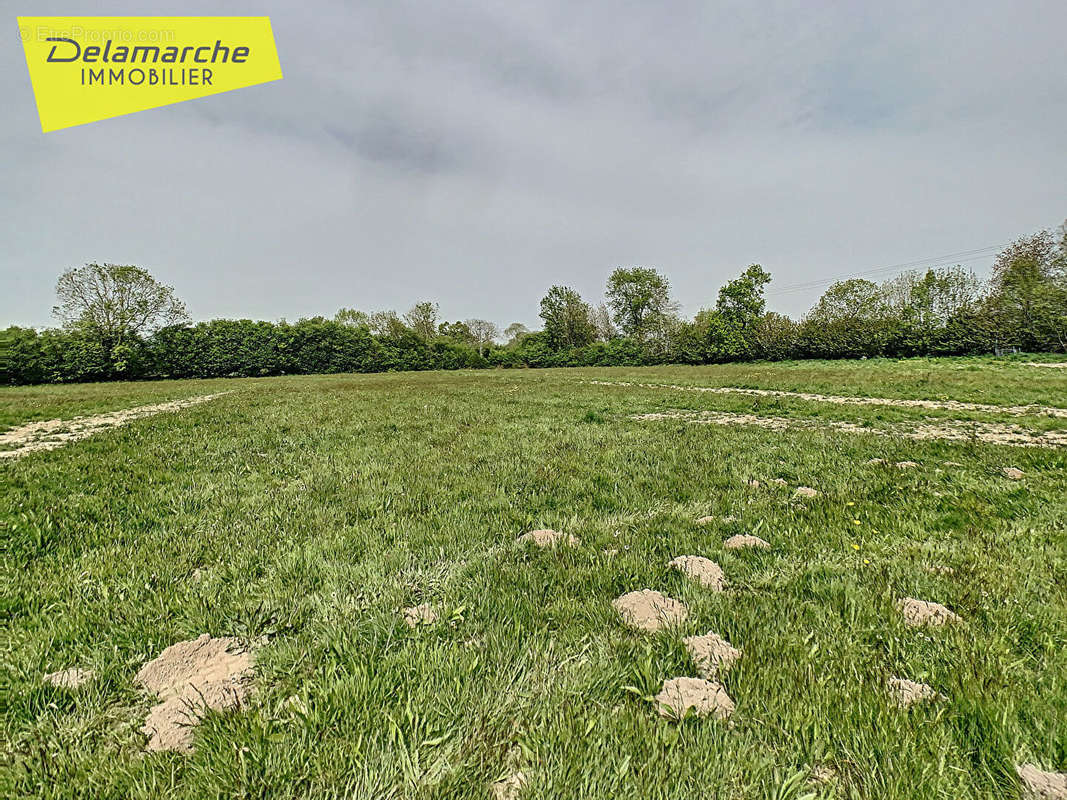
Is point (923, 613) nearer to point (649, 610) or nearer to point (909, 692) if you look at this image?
point (909, 692)

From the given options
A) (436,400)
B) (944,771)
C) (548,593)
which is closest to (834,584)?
(944,771)

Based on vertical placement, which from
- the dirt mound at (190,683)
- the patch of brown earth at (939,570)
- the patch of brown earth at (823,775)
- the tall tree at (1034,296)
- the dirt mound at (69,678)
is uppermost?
the tall tree at (1034,296)

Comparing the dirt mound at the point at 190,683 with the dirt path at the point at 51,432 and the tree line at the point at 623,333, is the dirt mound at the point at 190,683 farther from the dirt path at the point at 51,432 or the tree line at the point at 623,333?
the tree line at the point at 623,333

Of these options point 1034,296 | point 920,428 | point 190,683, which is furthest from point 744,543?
point 1034,296

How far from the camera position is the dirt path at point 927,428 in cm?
685

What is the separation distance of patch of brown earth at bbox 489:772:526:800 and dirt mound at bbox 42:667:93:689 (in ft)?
6.56

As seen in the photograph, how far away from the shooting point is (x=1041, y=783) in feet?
4.65

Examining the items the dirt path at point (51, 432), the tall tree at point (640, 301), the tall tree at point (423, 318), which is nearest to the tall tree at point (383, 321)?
the tall tree at point (423, 318)

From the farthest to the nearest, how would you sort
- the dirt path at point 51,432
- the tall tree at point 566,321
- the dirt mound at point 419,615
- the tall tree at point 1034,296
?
the tall tree at point 566,321 → the tall tree at point 1034,296 → the dirt path at point 51,432 → the dirt mound at point 419,615

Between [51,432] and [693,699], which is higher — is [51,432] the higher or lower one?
the higher one

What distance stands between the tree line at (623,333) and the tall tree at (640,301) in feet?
0.51

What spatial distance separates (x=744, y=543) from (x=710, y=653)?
4.79 ft

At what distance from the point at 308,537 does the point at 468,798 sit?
8.92 feet

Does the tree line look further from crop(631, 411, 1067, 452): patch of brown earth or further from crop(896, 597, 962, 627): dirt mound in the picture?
crop(896, 597, 962, 627): dirt mound
